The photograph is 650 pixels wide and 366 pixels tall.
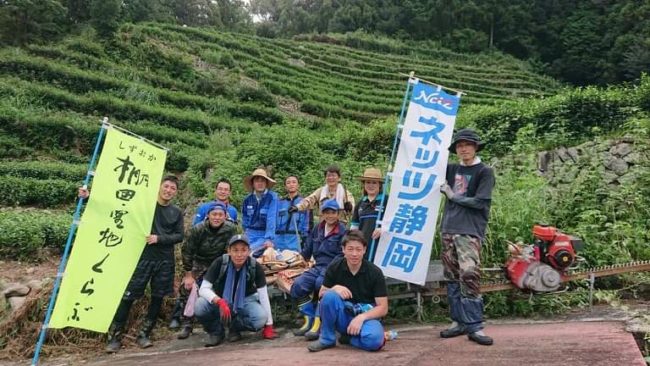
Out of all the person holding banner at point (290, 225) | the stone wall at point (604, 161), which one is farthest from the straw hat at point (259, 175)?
the stone wall at point (604, 161)

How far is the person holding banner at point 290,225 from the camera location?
5125mm

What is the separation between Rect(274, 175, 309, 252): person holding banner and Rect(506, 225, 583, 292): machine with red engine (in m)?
2.20

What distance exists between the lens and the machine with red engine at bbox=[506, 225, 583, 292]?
4.00 m

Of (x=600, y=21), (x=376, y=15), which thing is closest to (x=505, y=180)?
(x=600, y=21)

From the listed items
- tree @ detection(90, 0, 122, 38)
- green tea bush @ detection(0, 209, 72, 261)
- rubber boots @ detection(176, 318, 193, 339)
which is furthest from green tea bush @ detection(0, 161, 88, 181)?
tree @ detection(90, 0, 122, 38)

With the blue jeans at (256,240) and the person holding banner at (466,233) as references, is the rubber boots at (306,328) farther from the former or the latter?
the person holding banner at (466,233)

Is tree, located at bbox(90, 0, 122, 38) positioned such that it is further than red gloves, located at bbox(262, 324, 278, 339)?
Yes

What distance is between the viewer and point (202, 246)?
4.57m

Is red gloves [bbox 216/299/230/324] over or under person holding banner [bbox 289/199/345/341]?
under

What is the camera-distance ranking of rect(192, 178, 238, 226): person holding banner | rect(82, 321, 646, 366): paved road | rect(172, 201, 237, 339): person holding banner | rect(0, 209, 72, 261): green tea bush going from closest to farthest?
rect(82, 321, 646, 366): paved road
rect(172, 201, 237, 339): person holding banner
rect(192, 178, 238, 226): person holding banner
rect(0, 209, 72, 261): green tea bush

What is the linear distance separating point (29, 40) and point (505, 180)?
814 inches

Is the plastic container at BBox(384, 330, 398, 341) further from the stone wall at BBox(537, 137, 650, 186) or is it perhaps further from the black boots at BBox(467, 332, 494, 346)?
the stone wall at BBox(537, 137, 650, 186)

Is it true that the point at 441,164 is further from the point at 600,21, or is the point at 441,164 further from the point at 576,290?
the point at 600,21

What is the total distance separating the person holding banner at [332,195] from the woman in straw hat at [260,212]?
0.24m
